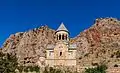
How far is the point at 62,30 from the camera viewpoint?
5403 centimetres

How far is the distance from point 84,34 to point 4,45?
20905mm

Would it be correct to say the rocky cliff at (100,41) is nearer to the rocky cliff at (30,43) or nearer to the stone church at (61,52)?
the rocky cliff at (30,43)

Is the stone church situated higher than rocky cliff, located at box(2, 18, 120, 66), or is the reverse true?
rocky cliff, located at box(2, 18, 120, 66)

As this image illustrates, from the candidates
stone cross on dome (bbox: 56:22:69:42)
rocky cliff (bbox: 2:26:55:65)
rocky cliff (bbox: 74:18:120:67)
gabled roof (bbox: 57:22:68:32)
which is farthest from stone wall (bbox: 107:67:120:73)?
rocky cliff (bbox: 2:26:55:65)

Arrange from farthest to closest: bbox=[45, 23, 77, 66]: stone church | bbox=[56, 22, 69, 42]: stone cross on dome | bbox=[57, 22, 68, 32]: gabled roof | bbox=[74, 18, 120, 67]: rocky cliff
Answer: bbox=[74, 18, 120, 67]: rocky cliff
bbox=[57, 22, 68, 32]: gabled roof
bbox=[56, 22, 69, 42]: stone cross on dome
bbox=[45, 23, 77, 66]: stone church

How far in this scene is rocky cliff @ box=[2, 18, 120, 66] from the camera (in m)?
69.7

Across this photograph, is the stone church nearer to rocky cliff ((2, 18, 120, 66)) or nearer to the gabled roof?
the gabled roof

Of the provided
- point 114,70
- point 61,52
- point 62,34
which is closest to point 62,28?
point 62,34

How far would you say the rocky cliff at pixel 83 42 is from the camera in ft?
229

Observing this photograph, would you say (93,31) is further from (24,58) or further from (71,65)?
(71,65)

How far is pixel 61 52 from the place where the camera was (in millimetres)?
53719

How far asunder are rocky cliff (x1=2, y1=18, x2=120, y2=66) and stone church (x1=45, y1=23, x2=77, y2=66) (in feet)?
45.8

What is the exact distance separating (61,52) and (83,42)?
2144cm

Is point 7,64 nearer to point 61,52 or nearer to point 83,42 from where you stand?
point 61,52
